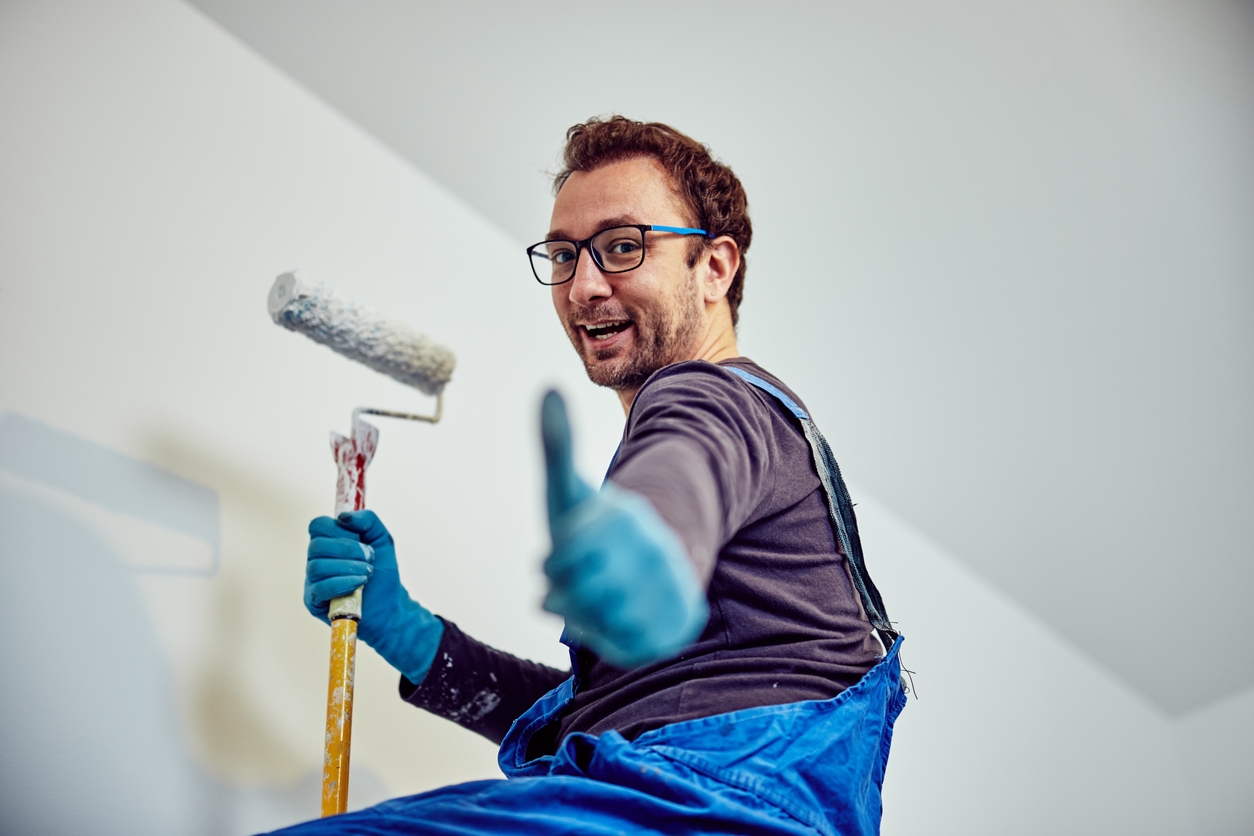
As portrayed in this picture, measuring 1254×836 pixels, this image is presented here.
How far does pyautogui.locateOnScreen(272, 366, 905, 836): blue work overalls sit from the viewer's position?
2.51ft

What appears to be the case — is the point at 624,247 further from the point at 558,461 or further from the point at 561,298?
the point at 558,461

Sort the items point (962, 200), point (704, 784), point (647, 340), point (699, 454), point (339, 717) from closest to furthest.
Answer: point (699, 454)
point (704, 784)
point (339, 717)
point (647, 340)
point (962, 200)

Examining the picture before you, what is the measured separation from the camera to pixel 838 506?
101 centimetres

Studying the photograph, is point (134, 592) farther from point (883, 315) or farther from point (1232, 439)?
point (1232, 439)

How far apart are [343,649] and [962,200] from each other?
4.91 ft

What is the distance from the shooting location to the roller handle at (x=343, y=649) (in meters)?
1.12

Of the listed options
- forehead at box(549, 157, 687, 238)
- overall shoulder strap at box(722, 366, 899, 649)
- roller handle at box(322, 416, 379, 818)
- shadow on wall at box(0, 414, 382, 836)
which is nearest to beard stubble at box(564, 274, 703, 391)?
forehead at box(549, 157, 687, 238)

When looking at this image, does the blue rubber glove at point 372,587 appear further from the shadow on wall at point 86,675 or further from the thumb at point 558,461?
the thumb at point 558,461

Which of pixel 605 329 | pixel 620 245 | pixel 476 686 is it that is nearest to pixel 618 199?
pixel 620 245

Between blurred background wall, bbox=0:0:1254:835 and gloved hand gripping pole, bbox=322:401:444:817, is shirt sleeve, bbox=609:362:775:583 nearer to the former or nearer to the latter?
blurred background wall, bbox=0:0:1254:835

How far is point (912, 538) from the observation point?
8.70 feet

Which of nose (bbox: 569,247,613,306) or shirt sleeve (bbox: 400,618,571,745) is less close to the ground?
nose (bbox: 569,247,613,306)

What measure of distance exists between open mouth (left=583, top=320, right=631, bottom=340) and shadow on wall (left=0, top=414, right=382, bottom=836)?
65cm

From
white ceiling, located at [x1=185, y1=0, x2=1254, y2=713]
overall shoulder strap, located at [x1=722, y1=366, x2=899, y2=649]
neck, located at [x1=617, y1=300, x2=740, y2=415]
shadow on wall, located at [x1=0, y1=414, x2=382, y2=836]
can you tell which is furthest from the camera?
white ceiling, located at [x1=185, y1=0, x2=1254, y2=713]
